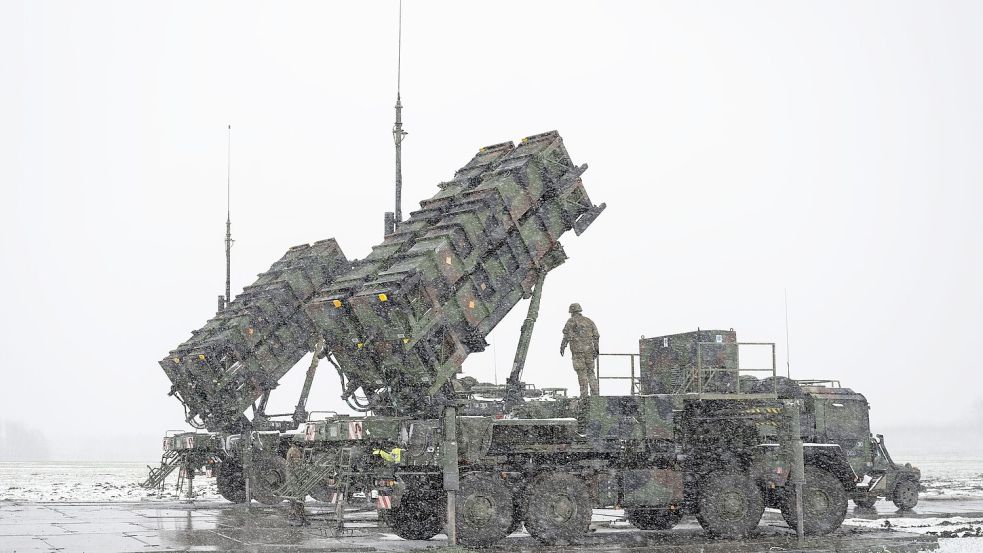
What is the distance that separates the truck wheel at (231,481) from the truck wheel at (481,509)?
11.7m

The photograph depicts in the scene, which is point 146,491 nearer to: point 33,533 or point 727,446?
point 33,533

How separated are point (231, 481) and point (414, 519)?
10806 millimetres

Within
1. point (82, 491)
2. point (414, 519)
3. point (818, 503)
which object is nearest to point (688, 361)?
point (818, 503)

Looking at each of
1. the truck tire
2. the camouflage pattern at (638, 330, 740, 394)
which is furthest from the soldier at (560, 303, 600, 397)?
the truck tire

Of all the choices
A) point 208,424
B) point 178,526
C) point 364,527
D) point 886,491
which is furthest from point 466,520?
point 208,424

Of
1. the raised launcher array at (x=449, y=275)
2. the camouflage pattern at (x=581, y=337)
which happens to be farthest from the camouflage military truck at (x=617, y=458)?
the camouflage pattern at (x=581, y=337)

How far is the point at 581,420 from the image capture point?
1747 cm

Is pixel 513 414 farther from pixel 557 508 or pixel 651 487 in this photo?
pixel 651 487

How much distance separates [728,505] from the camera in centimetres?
1820

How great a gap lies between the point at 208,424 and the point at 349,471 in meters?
12.6

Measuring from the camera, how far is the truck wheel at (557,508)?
1672 centimetres

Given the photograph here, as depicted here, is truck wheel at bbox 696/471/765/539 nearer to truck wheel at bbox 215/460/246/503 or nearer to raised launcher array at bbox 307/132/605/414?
raised launcher array at bbox 307/132/605/414

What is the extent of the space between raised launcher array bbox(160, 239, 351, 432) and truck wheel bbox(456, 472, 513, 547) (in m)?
11.3

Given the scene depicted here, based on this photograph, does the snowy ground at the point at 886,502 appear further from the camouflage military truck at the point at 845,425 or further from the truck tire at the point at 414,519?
the truck tire at the point at 414,519
